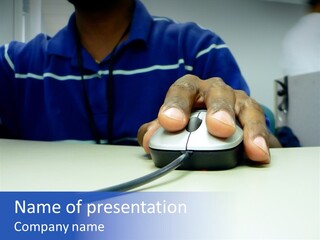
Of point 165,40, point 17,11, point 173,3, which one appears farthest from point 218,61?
point 173,3

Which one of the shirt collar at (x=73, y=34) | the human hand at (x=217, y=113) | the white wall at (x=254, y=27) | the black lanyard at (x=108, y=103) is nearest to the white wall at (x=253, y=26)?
the white wall at (x=254, y=27)

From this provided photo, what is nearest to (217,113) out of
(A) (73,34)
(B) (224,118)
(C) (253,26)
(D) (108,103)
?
(B) (224,118)

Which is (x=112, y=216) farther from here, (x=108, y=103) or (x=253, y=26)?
(x=253, y=26)

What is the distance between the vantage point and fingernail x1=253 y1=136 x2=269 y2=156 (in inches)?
11.0

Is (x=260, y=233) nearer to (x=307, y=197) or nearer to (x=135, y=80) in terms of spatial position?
(x=307, y=197)

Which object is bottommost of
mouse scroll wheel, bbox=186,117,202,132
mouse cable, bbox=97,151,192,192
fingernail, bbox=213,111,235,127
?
mouse cable, bbox=97,151,192,192

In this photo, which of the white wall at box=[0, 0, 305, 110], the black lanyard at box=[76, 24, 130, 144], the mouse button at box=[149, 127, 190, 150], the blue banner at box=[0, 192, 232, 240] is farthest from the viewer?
the white wall at box=[0, 0, 305, 110]

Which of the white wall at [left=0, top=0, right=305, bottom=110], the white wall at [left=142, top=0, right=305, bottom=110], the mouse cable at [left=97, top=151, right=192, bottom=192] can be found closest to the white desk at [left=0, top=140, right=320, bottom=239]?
the mouse cable at [left=97, top=151, right=192, bottom=192]

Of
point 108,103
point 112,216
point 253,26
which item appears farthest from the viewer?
→ point 253,26

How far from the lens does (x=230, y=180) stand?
0.79ft

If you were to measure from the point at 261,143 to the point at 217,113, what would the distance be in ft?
0.15

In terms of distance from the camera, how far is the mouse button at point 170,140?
0.26m

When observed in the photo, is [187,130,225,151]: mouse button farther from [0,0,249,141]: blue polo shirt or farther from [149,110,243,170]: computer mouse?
[0,0,249,141]: blue polo shirt

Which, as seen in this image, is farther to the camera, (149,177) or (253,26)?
(253,26)
